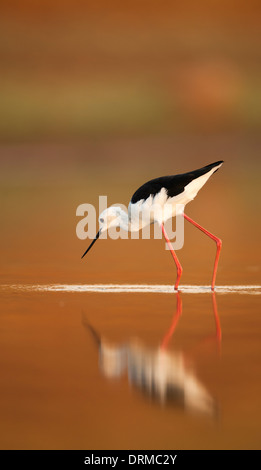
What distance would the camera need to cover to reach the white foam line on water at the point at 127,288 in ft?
18.6

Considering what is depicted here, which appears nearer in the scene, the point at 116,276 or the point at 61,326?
the point at 61,326

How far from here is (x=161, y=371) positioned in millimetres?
3588

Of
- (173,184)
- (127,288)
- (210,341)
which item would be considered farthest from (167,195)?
(210,341)

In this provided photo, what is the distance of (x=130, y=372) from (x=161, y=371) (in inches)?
5.6

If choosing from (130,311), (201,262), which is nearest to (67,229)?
(201,262)

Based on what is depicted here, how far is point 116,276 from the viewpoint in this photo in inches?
249

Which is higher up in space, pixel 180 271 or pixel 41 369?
pixel 180 271

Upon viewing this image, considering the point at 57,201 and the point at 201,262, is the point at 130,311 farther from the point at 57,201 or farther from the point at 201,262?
the point at 57,201

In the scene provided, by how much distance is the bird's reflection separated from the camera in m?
3.23

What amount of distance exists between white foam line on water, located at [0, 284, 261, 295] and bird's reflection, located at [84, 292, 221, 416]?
1.34 m

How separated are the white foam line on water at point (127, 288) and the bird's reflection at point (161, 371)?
1341mm

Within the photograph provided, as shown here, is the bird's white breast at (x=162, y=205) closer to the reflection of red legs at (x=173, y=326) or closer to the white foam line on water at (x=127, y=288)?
the white foam line on water at (x=127, y=288)

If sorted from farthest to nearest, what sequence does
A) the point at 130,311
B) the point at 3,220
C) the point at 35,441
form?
the point at 3,220, the point at 130,311, the point at 35,441

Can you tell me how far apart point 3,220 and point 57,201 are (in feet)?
6.39
